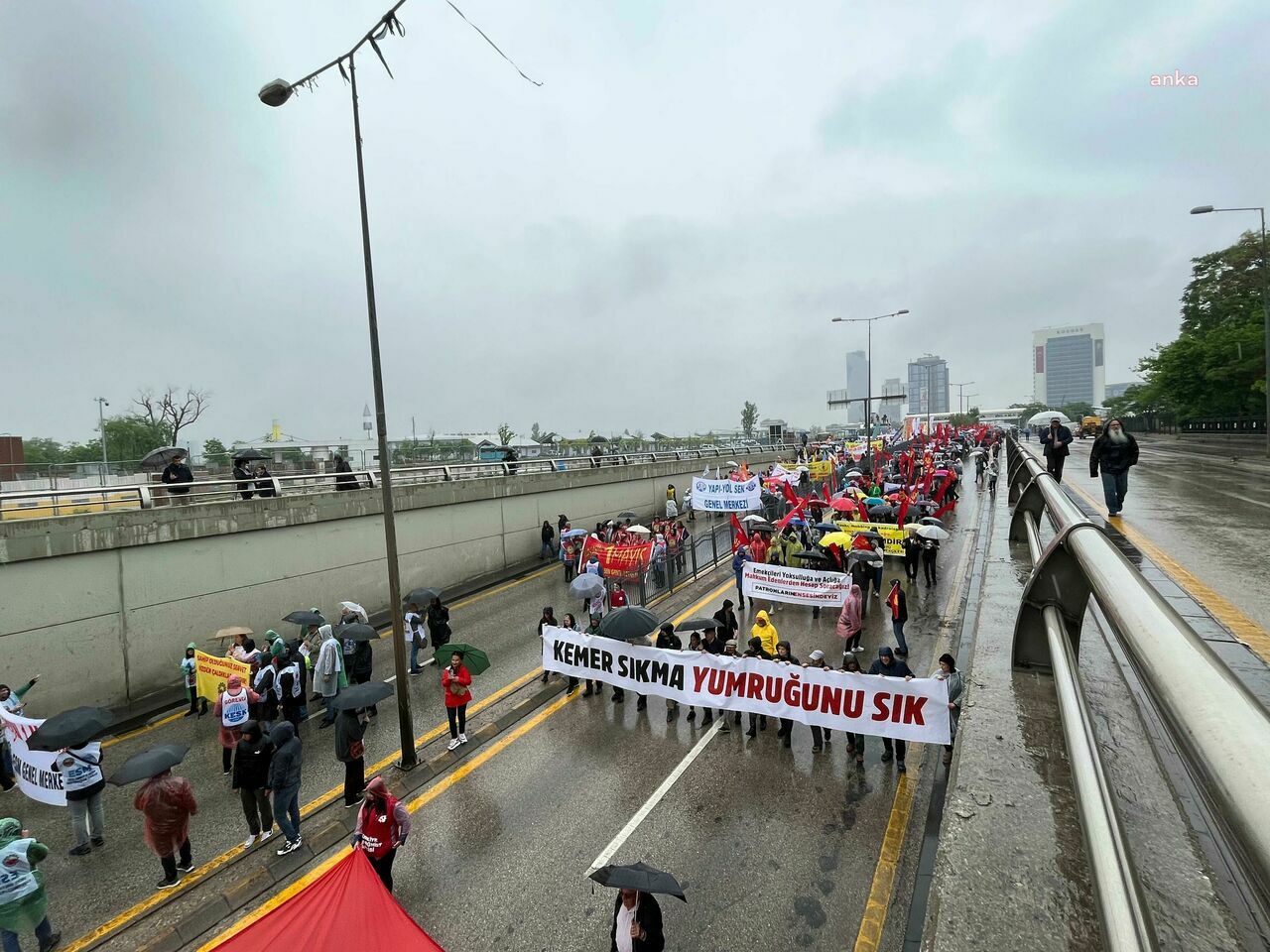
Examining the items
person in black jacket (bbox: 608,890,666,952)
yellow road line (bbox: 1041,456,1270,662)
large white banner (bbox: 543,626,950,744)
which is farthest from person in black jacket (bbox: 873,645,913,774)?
person in black jacket (bbox: 608,890,666,952)

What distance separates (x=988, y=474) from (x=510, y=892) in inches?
1506

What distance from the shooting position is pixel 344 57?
8625 mm

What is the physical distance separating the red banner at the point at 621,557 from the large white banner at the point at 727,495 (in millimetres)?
3993

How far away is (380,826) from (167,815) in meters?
2.57

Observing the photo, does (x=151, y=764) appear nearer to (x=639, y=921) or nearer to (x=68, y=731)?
(x=68, y=731)

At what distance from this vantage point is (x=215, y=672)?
11.2 meters

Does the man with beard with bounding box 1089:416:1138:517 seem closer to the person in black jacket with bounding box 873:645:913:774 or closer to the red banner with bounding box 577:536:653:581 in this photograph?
the person in black jacket with bounding box 873:645:913:774

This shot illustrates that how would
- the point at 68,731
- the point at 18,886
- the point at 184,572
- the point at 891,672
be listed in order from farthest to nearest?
the point at 184,572, the point at 891,672, the point at 68,731, the point at 18,886

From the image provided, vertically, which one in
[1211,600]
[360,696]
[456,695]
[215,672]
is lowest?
[215,672]

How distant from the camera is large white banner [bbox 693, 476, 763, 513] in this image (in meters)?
20.1

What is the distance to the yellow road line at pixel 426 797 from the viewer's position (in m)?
6.39

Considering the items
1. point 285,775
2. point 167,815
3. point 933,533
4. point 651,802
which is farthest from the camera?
point 933,533

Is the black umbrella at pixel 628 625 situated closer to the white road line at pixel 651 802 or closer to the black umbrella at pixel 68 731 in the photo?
the white road line at pixel 651 802

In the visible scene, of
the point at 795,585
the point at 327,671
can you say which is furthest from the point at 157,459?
the point at 795,585
